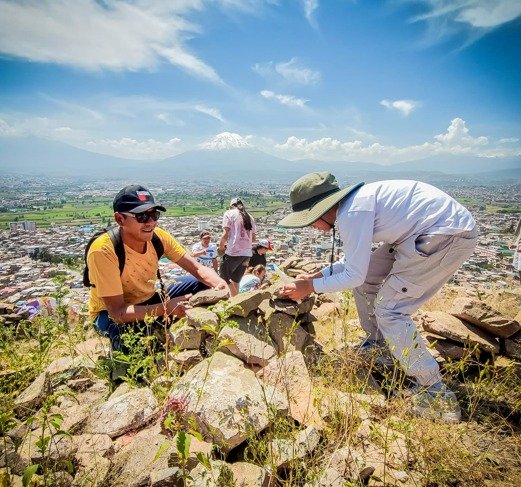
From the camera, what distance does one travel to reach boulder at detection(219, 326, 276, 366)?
3.13 meters

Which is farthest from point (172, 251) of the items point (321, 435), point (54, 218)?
point (54, 218)

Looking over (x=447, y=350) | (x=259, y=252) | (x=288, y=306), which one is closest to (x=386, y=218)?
(x=288, y=306)

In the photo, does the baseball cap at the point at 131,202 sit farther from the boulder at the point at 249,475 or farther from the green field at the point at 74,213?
the green field at the point at 74,213

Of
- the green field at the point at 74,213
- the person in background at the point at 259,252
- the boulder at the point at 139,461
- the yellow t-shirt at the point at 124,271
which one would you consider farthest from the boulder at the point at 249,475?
the green field at the point at 74,213

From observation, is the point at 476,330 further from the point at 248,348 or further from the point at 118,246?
the point at 118,246

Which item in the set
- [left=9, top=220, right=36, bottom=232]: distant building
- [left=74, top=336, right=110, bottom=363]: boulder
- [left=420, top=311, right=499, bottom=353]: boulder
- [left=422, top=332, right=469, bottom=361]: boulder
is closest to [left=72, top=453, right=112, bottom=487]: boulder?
[left=74, top=336, right=110, bottom=363]: boulder

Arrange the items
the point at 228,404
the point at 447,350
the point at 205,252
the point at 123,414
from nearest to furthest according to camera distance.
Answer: the point at 228,404 < the point at 123,414 < the point at 447,350 < the point at 205,252

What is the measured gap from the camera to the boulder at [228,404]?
6.62ft

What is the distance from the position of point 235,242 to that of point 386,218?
4623 mm

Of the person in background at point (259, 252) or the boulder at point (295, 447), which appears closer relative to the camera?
the boulder at point (295, 447)

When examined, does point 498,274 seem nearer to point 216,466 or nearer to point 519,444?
point 519,444

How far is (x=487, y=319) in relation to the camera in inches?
144

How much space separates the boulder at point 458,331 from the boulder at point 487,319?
7cm

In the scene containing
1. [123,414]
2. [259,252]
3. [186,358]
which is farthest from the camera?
[259,252]
